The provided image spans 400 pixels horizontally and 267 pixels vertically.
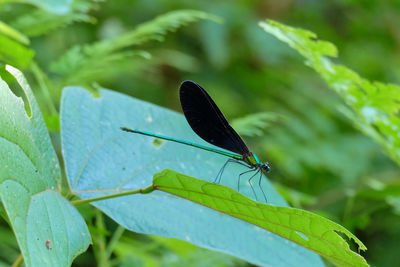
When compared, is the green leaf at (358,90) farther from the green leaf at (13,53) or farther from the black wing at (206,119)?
the green leaf at (13,53)

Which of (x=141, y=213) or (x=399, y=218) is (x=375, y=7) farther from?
(x=141, y=213)

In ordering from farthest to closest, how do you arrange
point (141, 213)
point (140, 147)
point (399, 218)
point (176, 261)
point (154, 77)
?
point (154, 77) < point (399, 218) < point (176, 261) < point (140, 147) < point (141, 213)

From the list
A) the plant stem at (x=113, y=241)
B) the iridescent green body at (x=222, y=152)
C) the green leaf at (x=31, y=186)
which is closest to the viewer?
the green leaf at (x=31, y=186)

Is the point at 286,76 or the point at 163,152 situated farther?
the point at 286,76

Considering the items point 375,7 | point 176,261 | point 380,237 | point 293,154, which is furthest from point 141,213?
point 375,7

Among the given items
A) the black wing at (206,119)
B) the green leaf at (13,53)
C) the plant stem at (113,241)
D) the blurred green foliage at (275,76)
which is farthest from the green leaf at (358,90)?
the plant stem at (113,241)

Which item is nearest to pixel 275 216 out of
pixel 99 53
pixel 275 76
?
pixel 99 53
